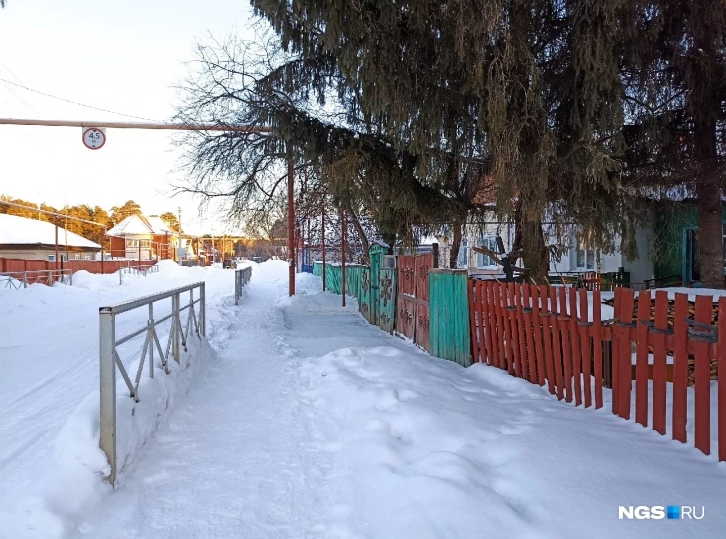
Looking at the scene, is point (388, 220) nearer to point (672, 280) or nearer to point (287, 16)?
point (287, 16)

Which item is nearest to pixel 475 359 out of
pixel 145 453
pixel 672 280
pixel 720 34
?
pixel 145 453

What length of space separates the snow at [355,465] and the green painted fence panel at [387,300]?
4.54 metres

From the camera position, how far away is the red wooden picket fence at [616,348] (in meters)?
3.61

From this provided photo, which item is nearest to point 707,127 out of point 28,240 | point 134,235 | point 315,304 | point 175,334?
point 175,334

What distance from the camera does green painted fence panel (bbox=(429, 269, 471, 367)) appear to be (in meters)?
6.93

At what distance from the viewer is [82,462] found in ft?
10.3

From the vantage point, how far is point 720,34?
→ 5918 millimetres

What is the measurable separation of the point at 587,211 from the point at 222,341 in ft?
21.5

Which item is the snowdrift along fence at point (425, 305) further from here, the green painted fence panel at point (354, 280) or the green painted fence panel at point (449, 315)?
the green painted fence panel at point (354, 280)

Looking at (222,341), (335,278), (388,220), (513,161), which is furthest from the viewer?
(335,278)

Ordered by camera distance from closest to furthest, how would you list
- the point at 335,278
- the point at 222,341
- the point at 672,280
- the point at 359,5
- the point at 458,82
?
the point at 359,5 < the point at 458,82 < the point at 222,341 < the point at 672,280 < the point at 335,278

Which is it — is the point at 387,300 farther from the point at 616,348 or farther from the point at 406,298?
the point at 616,348

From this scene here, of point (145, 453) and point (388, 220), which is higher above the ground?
point (388, 220)

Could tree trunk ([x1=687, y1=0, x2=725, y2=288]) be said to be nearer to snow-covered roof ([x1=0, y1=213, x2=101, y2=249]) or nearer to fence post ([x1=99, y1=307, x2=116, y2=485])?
fence post ([x1=99, y1=307, x2=116, y2=485])
